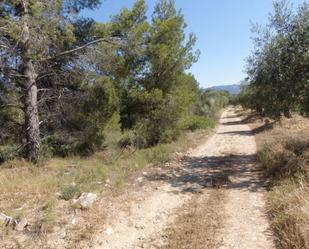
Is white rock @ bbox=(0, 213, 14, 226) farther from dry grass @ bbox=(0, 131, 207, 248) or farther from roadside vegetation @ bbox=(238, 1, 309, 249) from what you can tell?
roadside vegetation @ bbox=(238, 1, 309, 249)

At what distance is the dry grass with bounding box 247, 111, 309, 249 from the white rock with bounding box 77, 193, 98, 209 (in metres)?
3.54

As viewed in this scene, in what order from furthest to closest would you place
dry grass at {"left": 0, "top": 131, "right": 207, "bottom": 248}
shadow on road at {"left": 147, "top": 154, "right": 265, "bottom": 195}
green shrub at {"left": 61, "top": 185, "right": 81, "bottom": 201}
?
shadow on road at {"left": 147, "top": 154, "right": 265, "bottom": 195} → green shrub at {"left": 61, "top": 185, "right": 81, "bottom": 201} → dry grass at {"left": 0, "top": 131, "right": 207, "bottom": 248}

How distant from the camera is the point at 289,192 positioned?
6387 mm

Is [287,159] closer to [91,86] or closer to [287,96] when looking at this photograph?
[287,96]

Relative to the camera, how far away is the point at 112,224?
18.4 feet

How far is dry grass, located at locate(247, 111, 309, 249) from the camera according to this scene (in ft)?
15.1

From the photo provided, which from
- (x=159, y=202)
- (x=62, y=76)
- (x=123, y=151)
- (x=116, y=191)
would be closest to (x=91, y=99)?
(x=62, y=76)

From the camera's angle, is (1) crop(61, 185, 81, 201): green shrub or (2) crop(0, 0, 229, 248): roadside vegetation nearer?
(1) crop(61, 185, 81, 201): green shrub

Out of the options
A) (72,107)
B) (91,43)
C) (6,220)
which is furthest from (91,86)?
(6,220)

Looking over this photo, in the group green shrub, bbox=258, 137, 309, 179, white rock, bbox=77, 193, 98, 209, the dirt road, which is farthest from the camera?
green shrub, bbox=258, 137, 309, 179

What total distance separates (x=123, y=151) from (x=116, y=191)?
5.73 m

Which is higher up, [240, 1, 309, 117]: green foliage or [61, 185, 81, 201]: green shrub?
[240, 1, 309, 117]: green foliage

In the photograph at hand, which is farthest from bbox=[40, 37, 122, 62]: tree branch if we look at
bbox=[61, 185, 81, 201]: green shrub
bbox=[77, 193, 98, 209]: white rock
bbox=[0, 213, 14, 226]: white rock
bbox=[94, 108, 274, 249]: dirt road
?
bbox=[0, 213, 14, 226]: white rock

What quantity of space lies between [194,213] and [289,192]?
208 cm
